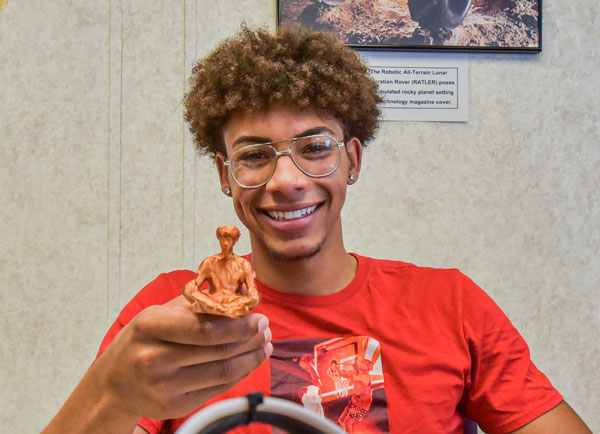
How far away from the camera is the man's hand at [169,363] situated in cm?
71

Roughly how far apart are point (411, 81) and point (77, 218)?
3.47ft

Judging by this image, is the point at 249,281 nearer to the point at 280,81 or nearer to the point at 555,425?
the point at 280,81

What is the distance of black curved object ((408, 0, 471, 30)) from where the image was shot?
1710mm

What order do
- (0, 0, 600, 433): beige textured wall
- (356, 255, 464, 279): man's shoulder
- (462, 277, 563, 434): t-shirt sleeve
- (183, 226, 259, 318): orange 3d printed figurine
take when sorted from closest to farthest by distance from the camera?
(183, 226, 259, 318): orange 3d printed figurine → (462, 277, 563, 434): t-shirt sleeve → (356, 255, 464, 279): man's shoulder → (0, 0, 600, 433): beige textured wall

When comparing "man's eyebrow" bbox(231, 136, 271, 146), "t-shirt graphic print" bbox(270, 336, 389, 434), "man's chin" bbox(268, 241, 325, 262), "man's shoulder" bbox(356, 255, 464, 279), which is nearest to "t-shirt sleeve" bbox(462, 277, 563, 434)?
"man's shoulder" bbox(356, 255, 464, 279)

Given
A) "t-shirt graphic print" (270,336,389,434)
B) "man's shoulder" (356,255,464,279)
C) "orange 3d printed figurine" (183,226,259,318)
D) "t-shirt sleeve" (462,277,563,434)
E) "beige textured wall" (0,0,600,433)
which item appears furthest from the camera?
"beige textured wall" (0,0,600,433)

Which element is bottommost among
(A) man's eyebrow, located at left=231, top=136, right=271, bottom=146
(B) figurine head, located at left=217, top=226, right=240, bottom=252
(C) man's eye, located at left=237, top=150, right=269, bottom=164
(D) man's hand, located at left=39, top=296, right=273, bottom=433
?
(D) man's hand, located at left=39, top=296, right=273, bottom=433

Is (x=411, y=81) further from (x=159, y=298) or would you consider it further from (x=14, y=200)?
(x=14, y=200)

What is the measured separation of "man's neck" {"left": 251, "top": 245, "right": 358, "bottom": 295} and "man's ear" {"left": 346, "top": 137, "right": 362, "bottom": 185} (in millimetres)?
188

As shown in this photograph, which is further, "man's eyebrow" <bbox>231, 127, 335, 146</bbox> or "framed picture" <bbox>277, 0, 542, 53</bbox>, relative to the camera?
"framed picture" <bbox>277, 0, 542, 53</bbox>

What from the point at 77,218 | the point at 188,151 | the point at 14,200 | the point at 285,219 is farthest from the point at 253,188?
the point at 14,200

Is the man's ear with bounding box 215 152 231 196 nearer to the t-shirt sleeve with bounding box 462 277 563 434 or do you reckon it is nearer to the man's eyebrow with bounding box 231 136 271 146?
the man's eyebrow with bounding box 231 136 271 146

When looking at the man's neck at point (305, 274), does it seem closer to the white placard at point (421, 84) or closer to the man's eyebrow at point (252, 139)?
the man's eyebrow at point (252, 139)

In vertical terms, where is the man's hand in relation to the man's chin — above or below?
below
